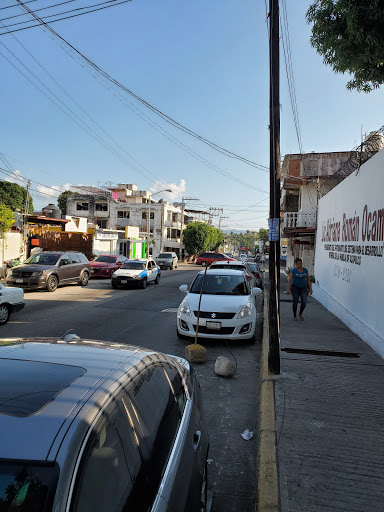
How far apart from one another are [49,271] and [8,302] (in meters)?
7.42

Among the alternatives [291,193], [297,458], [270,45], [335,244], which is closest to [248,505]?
[297,458]

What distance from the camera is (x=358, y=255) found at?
32.1 feet

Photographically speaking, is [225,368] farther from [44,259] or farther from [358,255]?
[44,259]

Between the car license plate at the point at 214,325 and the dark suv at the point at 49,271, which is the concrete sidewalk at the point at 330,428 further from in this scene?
the dark suv at the point at 49,271

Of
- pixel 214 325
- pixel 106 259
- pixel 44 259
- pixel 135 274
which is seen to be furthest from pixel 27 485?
pixel 106 259

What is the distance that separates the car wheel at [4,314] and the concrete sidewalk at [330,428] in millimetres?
6603

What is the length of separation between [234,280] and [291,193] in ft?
99.0

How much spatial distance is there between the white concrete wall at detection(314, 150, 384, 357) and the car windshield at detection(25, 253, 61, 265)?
11.6 metres

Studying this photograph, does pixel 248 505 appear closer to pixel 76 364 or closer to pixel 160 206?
pixel 76 364

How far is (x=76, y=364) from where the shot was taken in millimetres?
2176

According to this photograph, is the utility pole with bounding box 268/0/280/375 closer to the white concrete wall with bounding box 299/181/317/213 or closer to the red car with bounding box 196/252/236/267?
the white concrete wall with bounding box 299/181/317/213

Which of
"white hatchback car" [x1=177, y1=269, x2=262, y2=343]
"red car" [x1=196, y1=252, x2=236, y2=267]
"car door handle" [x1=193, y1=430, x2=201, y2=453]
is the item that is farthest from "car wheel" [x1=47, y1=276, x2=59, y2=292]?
"red car" [x1=196, y1=252, x2=236, y2=267]

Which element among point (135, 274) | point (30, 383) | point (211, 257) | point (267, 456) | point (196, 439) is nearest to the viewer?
point (30, 383)

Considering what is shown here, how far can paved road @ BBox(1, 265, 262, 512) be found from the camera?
386cm
